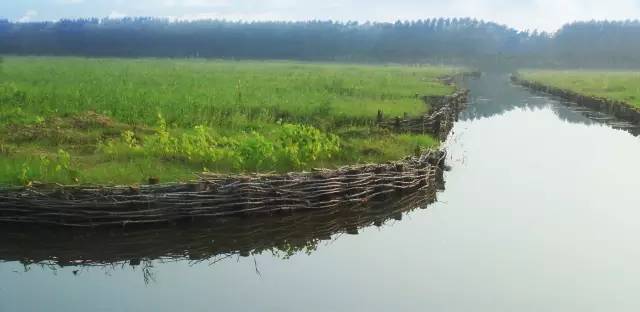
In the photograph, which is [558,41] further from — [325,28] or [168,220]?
[168,220]

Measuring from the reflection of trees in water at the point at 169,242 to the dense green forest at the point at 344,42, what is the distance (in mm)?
104266

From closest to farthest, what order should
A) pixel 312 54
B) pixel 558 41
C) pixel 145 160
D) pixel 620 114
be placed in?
pixel 145 160 < pixel 620 114 < pixel 312 54 < pixel 558 41

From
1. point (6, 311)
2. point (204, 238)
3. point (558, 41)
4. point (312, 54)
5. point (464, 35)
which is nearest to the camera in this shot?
point (6, 311)

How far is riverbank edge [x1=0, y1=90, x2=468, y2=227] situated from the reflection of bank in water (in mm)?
177

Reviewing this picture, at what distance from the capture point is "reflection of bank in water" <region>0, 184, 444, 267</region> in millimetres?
9180

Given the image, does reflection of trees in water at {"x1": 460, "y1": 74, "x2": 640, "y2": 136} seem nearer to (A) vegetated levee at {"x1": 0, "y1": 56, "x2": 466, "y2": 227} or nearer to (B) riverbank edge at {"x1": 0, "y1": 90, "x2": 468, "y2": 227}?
(A) vegetated levee at {"x1": 0, "y1": 56, "x2": 466, "y2": 227}

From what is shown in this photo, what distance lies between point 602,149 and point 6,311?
59.9ft

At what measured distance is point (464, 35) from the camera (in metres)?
163

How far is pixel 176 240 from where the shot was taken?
9.84 metres

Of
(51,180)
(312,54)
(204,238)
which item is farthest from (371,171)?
(312,54)

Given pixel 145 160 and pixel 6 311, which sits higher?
pixel 145 160

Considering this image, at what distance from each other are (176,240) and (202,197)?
→ 2.63 feet

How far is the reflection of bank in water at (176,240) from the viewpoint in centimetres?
918

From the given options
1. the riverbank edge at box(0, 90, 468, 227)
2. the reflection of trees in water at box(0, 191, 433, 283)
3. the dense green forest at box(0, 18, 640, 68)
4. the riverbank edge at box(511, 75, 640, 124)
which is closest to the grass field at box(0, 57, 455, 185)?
the riverbank edge at box(0, 90, 468, 227)
